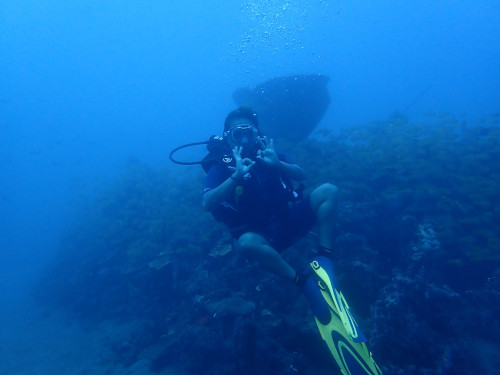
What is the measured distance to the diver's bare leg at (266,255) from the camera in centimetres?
352

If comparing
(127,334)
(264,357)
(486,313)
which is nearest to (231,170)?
(264,357)

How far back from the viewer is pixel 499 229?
6.11 metres

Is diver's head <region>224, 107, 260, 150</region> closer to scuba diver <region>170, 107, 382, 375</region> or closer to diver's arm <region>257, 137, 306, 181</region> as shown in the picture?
scuba diver <region>170, 107, 382, 375</region>

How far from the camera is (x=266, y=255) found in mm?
3551

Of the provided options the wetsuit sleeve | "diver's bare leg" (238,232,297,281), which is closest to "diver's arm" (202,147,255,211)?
the wetsuit sleeve

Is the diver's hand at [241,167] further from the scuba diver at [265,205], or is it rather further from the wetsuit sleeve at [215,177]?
the wetsuit sleeve at [215,177]

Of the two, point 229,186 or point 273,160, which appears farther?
point 273,160

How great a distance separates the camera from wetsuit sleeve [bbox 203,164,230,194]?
4105 mm

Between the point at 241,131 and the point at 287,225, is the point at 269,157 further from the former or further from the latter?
the point at 287,225

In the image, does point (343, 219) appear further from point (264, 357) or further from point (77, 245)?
point (77, 245)

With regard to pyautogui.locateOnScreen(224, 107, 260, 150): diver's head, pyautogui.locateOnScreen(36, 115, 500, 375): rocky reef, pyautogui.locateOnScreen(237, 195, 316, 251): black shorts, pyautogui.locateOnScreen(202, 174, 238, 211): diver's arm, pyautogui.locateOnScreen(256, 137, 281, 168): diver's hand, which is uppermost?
pyautogui.locateOnScreen(224, 107, 260, 150): diver's head

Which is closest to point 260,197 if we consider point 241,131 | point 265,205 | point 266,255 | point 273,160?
point 265,205

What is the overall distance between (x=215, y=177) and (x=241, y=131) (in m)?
0.79

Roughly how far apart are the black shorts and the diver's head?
1152mm
